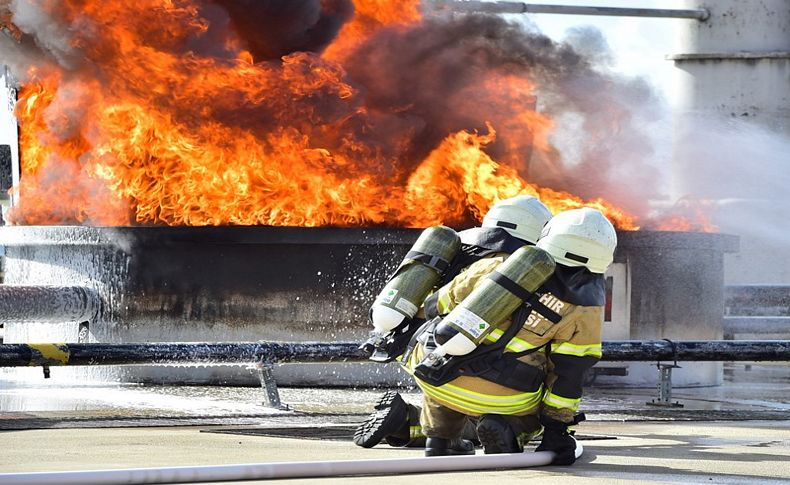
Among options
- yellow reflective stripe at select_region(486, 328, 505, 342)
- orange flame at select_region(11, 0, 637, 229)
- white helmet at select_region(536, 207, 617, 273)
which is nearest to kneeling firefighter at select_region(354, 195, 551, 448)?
white helmet at select_region(536, 207, 617, 273)

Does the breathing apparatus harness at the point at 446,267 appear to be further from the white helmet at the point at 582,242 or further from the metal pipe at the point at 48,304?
the metal pipe at the point at 48,304

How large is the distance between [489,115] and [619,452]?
24.5 feet

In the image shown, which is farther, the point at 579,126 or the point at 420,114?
the point at 579,126

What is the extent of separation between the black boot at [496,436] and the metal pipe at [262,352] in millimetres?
3432

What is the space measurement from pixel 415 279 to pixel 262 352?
2873mm

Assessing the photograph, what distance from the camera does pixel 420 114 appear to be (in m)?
13.9

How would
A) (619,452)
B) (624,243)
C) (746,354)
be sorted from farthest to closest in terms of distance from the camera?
(624,243) < (746,354) < (619,452)

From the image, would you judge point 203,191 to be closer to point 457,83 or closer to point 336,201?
point 336,201

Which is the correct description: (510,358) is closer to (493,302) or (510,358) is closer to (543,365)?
(543,365)

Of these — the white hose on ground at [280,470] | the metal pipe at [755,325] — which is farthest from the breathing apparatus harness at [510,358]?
the metal pipe at [755,325]

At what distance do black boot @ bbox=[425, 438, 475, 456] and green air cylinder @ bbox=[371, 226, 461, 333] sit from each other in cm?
69

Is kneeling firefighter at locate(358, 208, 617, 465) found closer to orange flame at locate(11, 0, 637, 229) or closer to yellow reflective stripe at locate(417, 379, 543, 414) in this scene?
yellow reflective stripe at locate(417, 379, 543, 414)

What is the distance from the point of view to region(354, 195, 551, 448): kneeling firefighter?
701 cm

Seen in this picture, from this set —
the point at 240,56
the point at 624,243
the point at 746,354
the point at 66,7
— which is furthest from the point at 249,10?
the point at 746,354
